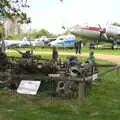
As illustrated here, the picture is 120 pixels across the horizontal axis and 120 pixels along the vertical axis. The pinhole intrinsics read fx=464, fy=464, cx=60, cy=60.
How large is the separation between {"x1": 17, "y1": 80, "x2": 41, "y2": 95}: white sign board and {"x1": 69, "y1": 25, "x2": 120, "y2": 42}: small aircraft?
6043cm

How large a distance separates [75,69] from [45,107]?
280 centimetres

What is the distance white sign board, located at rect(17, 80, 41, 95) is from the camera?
42.3ft

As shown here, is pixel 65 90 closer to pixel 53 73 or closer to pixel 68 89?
pixel 68 89

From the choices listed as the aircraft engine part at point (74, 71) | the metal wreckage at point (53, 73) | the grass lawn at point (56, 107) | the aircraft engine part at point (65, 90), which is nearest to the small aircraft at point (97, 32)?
the metal wreckage at point (53, 73)

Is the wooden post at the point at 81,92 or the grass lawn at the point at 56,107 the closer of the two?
the grass lawn at the point at 56,107

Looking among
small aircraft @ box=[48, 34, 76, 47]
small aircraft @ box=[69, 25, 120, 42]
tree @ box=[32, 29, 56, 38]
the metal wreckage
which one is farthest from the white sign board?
tree @ box=[32, 29, 56, 38]

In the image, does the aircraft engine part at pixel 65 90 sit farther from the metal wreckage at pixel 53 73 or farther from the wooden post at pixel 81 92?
the wooden post at pixel 81 92

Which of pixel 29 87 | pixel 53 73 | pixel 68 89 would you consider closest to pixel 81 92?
pixel 68 89

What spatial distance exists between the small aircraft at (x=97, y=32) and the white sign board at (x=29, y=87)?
60.4 metres

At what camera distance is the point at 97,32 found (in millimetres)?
74000

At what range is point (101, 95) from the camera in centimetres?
1501

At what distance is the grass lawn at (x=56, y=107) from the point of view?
10844 millimetres

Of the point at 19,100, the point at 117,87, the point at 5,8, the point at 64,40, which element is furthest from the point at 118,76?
the point at 64,40

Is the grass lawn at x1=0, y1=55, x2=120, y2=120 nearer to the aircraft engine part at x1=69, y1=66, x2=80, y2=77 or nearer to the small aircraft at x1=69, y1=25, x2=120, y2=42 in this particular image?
the aircraft engine part at x1=69, y1=66, x2=80, y2=77
